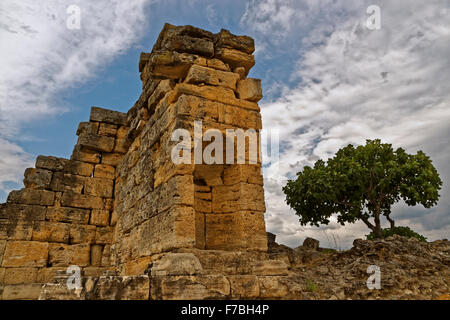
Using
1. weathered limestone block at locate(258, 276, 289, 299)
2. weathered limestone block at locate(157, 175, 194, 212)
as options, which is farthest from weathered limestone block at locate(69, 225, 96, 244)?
weathered limestone block at locate(258, 276, 289, 299)

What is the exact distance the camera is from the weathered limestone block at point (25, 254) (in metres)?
7.43

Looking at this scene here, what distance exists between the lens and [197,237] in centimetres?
484

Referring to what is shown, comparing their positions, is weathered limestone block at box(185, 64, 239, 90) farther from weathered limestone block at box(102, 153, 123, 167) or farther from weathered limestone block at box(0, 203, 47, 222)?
weathered limestone block at box(0, 203, 47, 222)

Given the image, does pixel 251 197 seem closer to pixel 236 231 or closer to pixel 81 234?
pixel 236 231

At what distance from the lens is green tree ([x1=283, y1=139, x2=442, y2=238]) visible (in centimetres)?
1362

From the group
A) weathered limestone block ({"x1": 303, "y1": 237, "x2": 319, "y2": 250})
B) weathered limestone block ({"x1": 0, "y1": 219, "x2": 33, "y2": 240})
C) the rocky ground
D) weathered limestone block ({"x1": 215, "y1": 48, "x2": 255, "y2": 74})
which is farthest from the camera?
weathered limestone block ({"x1": 303, "y1": 237, "x2": 319, "y2": 250})

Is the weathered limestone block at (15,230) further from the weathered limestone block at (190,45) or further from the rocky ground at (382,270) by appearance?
the rocky ground at (382,270)

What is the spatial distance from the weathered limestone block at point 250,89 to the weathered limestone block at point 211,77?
0.42 feet

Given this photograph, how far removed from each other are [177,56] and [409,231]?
13005 millimetres

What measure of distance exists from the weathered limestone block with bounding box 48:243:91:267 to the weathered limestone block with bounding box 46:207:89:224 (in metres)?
0.60

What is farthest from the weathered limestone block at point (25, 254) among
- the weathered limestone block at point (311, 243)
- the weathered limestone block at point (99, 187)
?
the weathered limestone block at point (311, 243)
